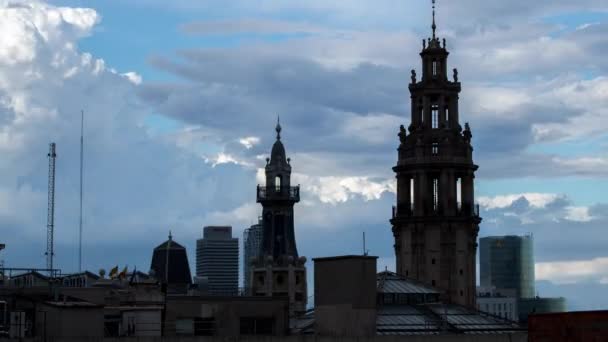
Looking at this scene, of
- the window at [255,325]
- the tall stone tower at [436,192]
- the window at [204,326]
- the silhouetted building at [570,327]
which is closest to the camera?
the silhouetted building at [570,327]

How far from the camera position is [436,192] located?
196 m

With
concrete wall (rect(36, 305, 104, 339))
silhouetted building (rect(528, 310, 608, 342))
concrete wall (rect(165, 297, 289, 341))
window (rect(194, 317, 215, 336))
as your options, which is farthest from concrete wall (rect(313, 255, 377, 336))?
silhouetted building (rect(528, 310, 608, 342))

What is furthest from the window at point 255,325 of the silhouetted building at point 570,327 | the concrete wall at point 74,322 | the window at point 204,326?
the silhouetted building at point 570,327

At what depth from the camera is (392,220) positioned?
198m

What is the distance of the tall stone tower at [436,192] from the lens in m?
194

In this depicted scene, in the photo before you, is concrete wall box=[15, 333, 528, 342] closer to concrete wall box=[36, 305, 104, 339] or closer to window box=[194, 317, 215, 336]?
concrete wall box=[36, 305, 104, 339]

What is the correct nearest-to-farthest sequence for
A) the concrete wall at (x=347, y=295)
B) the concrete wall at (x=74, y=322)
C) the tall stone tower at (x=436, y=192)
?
the concrete wall at (x=74, y=322) < the concrete wall at (x=347, y=295) < the tall stone tower at (x=436, y=192)

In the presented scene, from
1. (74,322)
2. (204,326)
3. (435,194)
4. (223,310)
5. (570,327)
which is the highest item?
(435,194)

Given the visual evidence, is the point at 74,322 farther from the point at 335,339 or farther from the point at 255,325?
the point at 255,325

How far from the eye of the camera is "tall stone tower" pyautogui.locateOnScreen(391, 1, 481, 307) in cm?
19362

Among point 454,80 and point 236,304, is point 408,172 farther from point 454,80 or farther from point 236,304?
Result: point 236,304

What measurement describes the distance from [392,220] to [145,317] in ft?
297

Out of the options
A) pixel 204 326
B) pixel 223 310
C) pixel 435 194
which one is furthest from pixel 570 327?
pixel 435 194

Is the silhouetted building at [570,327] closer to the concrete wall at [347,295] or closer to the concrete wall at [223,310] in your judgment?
the concrete wall at [347,295]
